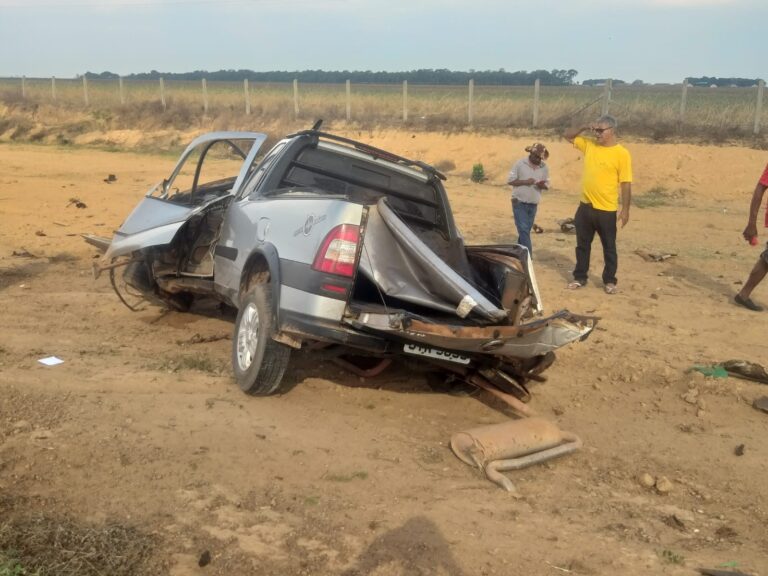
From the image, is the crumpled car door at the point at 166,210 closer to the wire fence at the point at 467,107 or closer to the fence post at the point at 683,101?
the wire fence at the point at 467,107

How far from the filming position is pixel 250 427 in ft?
17.7

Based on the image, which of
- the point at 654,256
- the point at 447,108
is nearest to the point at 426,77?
the point at 447,108

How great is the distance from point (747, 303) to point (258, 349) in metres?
5.97

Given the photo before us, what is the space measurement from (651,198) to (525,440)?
1555 centimetres

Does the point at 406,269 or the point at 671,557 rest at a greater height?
the point at 406,269

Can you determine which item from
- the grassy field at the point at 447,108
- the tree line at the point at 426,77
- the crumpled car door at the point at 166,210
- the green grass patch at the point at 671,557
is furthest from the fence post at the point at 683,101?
the tree line at the point at 426,77

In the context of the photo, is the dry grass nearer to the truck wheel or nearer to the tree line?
the truck wheel

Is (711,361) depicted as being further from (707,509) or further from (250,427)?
(250,427)

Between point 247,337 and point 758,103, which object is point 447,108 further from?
point 247,337

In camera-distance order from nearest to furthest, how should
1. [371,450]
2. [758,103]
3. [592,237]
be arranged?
[371,450]
[592,237]
[758,103]

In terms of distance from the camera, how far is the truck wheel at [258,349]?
5746 millimetres

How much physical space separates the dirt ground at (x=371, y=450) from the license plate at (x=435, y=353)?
1.67ft

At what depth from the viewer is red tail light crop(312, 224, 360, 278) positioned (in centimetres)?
→ 538

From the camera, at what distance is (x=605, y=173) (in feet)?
31.2
